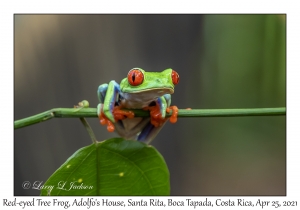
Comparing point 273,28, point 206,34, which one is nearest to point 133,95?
point 273,28

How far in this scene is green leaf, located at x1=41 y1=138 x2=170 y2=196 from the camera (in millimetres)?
1787

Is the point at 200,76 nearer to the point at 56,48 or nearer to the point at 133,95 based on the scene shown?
the point at 56,48

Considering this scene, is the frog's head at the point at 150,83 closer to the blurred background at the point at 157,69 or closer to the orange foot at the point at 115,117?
the orange foot at the point at 115,117

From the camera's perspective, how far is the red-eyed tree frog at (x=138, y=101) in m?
2.01

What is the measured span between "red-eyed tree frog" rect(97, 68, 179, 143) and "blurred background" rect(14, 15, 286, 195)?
90.5 inches

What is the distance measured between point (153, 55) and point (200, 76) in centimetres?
78

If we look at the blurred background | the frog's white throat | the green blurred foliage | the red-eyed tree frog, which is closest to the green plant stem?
the red-eyed tree frog

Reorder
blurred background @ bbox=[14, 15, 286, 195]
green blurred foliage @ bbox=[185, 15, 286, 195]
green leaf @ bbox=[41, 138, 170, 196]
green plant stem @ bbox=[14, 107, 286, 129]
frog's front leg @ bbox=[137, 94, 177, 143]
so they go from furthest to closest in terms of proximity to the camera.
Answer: blurred background @ bbox=[14, 15, 286, 195], green blurred foliage @ bbox=[185, 15, 286, 195], frog's front leg @ bbox=[137, 94, 177, 143], green leaf @ bbox=[41, 138, 170, 196], green plant stem @ bbox=[14, 107, 286, 129]

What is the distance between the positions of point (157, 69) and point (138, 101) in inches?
109

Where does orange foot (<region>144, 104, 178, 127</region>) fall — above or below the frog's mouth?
below

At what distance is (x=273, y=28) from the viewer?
3561mm

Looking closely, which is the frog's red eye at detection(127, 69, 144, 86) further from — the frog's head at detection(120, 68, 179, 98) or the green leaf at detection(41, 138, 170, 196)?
the green leaf at detection(41, 138, 170, 196)

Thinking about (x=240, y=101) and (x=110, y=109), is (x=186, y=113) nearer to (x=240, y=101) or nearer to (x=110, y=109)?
(x=110, y=109)

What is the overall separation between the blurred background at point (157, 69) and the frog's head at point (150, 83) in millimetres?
2464
